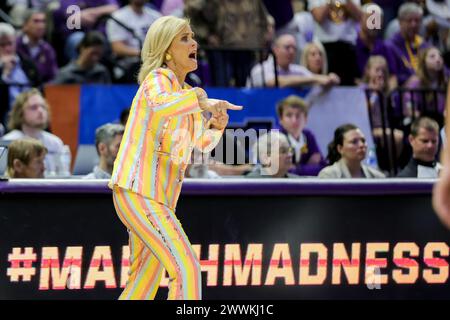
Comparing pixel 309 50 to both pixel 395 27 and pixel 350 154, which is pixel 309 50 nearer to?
pixel 395 27

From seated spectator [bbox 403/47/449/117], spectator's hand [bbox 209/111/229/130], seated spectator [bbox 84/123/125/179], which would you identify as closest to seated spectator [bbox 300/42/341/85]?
seated spectator [bbox 403/47/449/117]

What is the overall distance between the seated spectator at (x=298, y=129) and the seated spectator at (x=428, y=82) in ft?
4.66

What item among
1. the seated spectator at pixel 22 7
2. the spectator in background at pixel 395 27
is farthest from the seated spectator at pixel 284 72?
the seated spectator at pixel 22 7

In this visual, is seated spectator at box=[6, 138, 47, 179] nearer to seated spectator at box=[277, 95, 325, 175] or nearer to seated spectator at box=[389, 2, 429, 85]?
seated spectator at box=[277, 95, 325, 175]

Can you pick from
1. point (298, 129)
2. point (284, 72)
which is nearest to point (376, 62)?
point (284, 72)

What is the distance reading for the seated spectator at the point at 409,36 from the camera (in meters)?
11.1

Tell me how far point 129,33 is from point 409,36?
299cm

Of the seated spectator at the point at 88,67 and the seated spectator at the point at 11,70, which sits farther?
the seated spectator at the point at 88,67

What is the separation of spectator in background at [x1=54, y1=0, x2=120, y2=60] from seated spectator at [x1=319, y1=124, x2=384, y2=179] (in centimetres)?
340

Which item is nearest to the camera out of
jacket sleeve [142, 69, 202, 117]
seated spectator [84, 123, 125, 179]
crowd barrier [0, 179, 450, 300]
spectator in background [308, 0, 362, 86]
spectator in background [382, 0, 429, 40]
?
jacket sleeve [142, 69, 202, 117]

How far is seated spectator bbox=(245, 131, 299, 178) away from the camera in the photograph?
7844 mm

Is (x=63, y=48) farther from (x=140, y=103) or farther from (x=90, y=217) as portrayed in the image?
(x=140, y=103)

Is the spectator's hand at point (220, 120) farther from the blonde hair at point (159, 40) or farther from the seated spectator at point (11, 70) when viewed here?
the seated spectator at point (11, 70)
